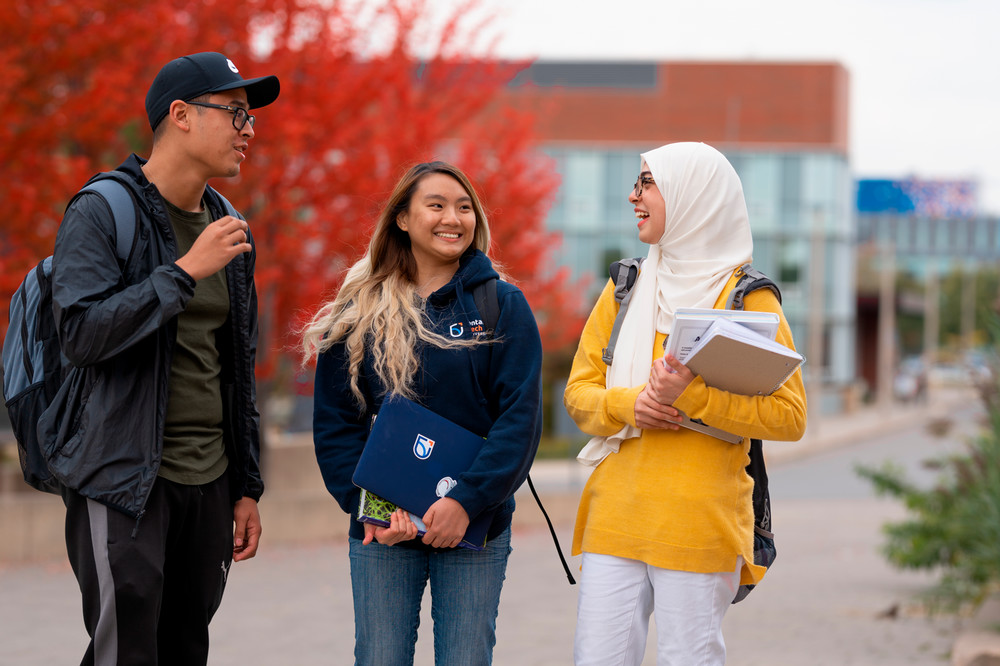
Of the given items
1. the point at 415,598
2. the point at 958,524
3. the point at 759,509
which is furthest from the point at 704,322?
the point at 958,524

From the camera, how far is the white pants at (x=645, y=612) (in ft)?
Result: 11.2

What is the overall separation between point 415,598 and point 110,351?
1144 mm

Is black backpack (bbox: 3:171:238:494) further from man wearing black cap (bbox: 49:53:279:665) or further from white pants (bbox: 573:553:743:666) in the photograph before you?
white pants (bbox: 573:553:743:666)

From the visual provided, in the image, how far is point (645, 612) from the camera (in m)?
3.53

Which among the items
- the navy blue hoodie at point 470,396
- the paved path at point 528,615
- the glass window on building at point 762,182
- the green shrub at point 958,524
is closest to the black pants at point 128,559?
the navy blue hoodie at point 470,396

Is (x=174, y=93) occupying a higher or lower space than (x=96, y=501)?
higher

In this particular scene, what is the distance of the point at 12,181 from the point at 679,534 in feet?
23.8

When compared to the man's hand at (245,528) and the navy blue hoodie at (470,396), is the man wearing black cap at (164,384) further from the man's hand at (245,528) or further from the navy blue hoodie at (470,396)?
the navy blue hoodie at (470,396)

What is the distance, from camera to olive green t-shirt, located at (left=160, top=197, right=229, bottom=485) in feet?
10.8

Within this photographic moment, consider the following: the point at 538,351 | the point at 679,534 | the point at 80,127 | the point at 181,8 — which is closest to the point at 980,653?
the point at 679,534

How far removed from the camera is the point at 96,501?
3129 mm

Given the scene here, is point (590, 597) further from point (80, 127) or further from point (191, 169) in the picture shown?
point (80, 127)

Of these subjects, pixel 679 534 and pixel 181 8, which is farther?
pixel 181 8

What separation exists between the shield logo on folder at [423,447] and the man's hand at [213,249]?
2.38 feet
